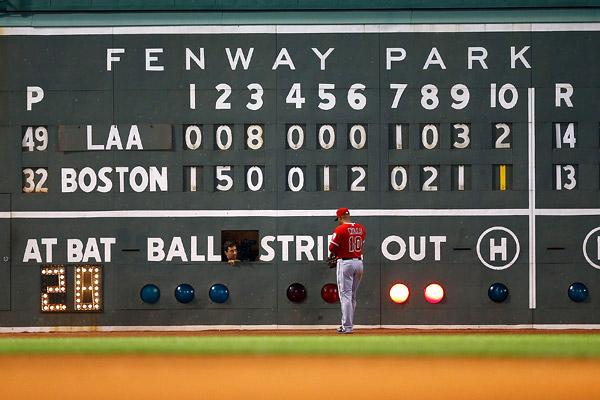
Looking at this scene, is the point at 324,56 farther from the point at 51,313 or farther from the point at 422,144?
the point at 51,313

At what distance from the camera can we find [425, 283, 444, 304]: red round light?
15859 mm

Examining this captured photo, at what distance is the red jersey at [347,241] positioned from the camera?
50.9 ft

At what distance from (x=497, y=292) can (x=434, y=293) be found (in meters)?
0.71

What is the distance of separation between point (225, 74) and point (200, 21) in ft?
2.22

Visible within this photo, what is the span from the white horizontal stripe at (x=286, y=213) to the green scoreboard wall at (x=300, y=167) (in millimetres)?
23

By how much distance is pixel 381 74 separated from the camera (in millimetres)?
15922

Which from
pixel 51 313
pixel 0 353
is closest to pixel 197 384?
pixel 0 353

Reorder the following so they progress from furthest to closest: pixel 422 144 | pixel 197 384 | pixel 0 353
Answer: pixel 422 144, pixel 0 353, pixel 197 384

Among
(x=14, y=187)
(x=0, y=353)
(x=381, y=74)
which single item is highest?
(x=381, y=74)

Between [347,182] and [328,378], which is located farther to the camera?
[347,182]

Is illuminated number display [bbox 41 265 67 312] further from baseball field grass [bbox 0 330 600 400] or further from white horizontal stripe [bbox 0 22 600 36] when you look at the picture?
white horizontal stripe [bbox 0 22 600 36]

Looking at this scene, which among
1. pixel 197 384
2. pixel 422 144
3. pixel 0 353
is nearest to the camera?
pixel 197 384

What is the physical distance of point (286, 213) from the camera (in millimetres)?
15938

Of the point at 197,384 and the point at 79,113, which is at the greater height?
the point at 79,113
